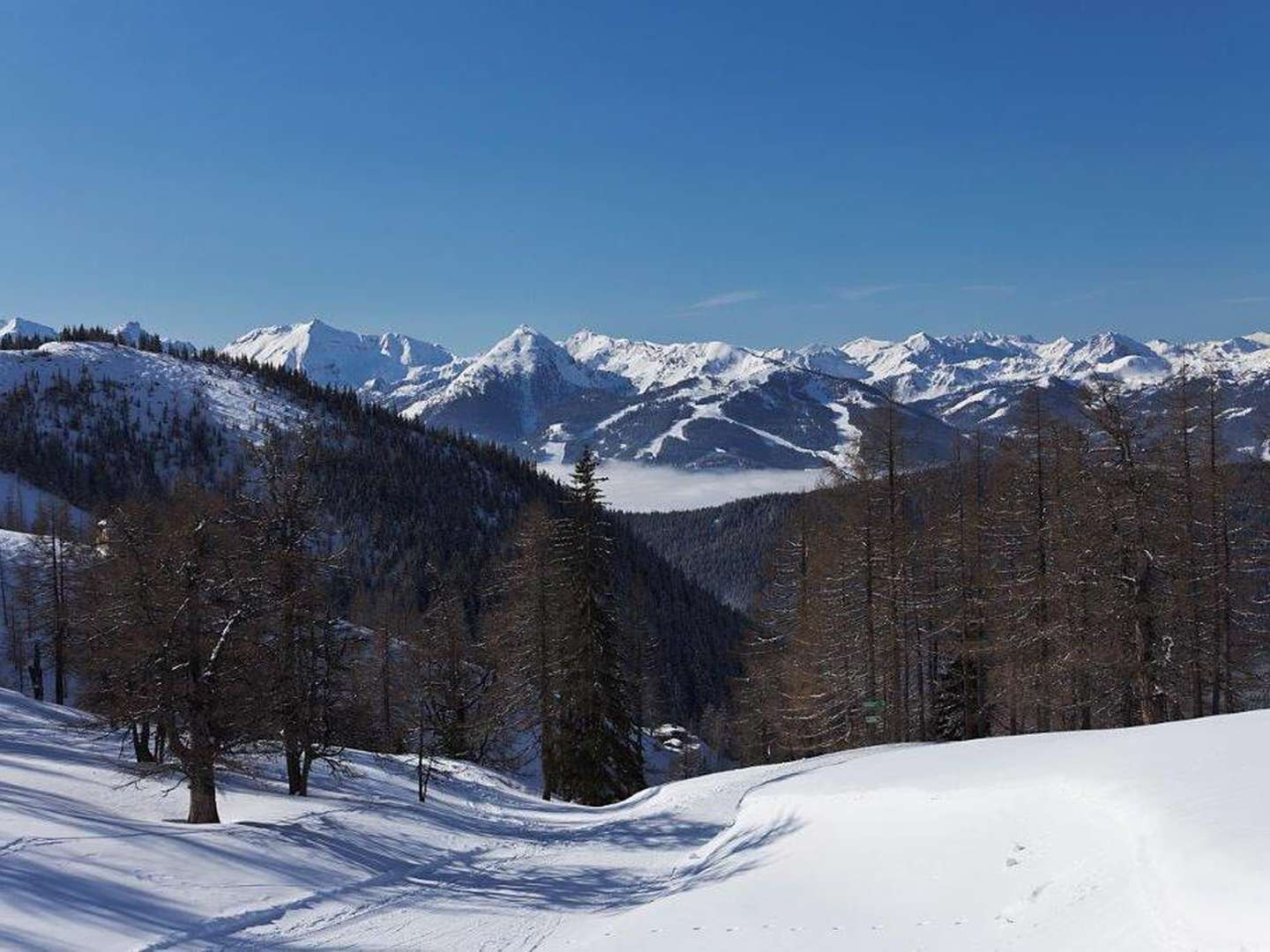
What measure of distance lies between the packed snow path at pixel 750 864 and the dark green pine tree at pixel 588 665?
8.29 metres

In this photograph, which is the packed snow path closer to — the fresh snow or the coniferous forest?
the coniferous forest

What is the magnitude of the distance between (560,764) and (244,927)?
73.4ft

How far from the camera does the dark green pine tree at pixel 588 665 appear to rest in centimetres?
3466

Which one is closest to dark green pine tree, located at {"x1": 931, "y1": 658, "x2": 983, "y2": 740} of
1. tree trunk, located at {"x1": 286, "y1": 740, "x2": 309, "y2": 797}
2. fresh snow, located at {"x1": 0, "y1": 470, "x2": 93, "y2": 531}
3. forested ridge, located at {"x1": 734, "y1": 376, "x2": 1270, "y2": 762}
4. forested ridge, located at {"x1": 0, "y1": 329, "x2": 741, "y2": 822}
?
forested ridge, located at {"x1": 734, "y1": 376, "x2": 1270, "y2": 762}

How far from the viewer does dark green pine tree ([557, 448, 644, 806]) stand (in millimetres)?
34656

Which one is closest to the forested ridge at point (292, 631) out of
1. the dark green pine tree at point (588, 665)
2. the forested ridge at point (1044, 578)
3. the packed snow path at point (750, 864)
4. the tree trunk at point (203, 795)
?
the dark green pine tree at point (588, 665)

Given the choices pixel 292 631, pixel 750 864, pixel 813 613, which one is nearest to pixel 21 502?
pixel 292 631

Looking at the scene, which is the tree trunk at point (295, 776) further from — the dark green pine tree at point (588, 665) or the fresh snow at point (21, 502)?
the fresh snow at point (21, 502)

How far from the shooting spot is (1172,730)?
13.5 metres

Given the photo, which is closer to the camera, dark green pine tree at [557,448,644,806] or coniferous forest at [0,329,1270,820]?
coniferous forest at [0,329,1270,820]

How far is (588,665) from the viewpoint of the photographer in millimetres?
34500

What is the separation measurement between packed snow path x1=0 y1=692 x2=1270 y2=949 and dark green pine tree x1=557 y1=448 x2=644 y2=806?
829cm

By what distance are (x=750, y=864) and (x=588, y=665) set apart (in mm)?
19301

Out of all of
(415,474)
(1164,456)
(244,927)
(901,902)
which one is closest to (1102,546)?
(1164,456)
